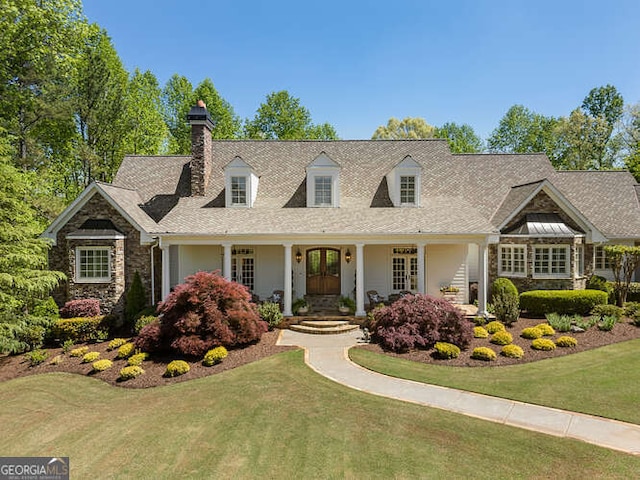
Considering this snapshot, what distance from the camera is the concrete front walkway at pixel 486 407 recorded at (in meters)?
7.21

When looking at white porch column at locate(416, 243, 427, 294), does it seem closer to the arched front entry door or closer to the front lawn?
the arched front entry door

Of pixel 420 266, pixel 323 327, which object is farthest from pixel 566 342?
pixel 323 327

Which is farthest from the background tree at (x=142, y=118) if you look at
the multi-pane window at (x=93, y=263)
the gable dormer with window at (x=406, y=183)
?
the gable dormer with window at (x=406, y=183)

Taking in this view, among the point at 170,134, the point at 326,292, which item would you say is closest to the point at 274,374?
the point at 326,292

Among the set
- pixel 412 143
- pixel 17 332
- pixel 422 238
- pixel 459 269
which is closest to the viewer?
pixel 17 332

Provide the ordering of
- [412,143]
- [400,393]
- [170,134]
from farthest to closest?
[170,134] → [412,143] → [400,393]

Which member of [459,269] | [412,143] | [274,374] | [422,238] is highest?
[412,143]

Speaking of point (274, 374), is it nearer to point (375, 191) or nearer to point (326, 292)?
point (326, 292)

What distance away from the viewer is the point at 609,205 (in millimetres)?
21266

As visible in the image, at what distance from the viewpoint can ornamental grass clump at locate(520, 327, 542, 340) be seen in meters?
13.5

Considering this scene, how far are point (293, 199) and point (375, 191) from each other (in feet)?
15.5

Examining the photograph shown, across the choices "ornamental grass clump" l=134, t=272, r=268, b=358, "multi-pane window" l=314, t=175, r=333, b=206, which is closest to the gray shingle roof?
"multi-pane window" l=314, t=175, r=333, b=206

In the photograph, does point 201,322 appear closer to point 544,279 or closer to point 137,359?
point 137,359

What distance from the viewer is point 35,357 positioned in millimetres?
13336
